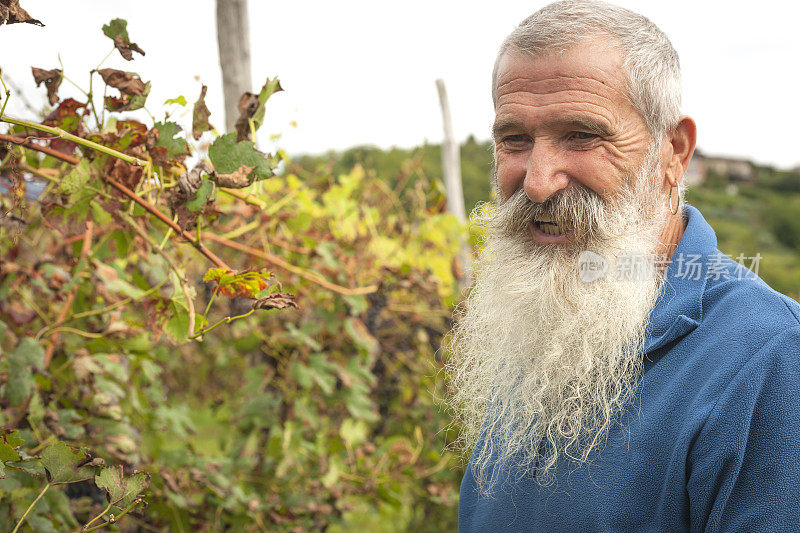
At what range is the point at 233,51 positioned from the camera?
233cm

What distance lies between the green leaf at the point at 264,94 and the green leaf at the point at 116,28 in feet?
0.96

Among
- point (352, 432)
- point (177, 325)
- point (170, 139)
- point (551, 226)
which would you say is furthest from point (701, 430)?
point (352, 432)

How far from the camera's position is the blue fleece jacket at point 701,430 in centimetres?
104

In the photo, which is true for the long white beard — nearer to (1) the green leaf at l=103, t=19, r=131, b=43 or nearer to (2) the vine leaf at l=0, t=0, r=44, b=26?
(1) the green leaf at l=103, t=19, r=131, b=43

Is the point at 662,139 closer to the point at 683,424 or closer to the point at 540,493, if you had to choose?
the point at 683,424

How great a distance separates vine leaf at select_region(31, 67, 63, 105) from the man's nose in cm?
106

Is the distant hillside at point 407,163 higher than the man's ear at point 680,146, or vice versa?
the man's ear at point 680,146

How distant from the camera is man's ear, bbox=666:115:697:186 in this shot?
146cm

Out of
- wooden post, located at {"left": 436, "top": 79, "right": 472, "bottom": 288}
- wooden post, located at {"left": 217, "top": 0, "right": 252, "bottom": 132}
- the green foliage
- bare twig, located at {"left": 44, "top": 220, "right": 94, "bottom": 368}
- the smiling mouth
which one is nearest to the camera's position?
the green foliage

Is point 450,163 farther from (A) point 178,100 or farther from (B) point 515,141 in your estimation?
(A) point 178,100

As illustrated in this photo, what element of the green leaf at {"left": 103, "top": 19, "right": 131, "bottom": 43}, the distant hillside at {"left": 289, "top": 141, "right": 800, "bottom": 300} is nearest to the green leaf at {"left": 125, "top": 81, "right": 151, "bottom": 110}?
the green leaf at {"left": 103, "top": 19, "right": 131, "bottom": 43}

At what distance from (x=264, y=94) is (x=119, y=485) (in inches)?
33.2

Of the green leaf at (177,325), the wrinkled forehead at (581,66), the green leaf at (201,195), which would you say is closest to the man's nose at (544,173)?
the wrinkled forehead at (581,66)

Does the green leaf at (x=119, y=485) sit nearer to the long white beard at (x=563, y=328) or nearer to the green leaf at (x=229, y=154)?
the green leaf at (x=229, y=154)
